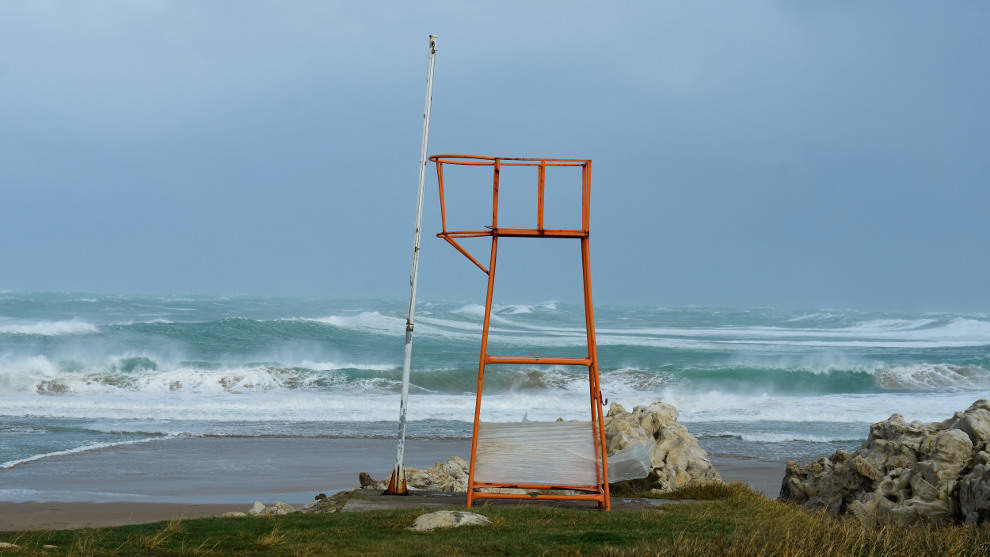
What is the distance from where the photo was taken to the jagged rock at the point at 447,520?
8.49 m

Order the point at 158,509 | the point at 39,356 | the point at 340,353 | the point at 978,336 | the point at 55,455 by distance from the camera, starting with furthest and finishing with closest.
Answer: the point at 978,336 < the point at 340,353 < the point at 39,356 < the point at 55,455 < the point at 158,509

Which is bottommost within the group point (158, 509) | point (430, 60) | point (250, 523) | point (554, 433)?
point (158, 509)

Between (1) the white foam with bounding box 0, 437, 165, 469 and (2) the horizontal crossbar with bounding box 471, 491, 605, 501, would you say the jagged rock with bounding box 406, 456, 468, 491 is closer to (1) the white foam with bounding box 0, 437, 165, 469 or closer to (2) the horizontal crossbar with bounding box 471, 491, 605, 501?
(2) the horizontal crossbar with bounding box 471, 491, 605, 501

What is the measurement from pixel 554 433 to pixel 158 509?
633cm

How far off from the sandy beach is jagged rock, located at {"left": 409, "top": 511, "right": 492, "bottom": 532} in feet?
17.1

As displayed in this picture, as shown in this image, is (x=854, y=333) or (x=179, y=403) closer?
(x=179, y=403)

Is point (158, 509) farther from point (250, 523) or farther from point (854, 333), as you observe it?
point (854, 333)

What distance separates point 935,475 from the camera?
10.1 m

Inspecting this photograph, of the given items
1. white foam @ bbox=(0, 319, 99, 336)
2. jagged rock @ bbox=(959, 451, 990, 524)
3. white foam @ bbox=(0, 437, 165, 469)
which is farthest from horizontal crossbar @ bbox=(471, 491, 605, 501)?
white foam @ bbox=(0, 319, 99, 336)

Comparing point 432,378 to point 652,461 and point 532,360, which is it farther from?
point 532,360

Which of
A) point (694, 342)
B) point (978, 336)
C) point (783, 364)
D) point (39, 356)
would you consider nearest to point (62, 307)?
point (39, 356)

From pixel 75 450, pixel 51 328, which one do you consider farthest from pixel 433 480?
pixel 51 328

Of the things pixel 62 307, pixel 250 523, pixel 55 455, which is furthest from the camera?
pixel 62 307

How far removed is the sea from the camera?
23578mm
